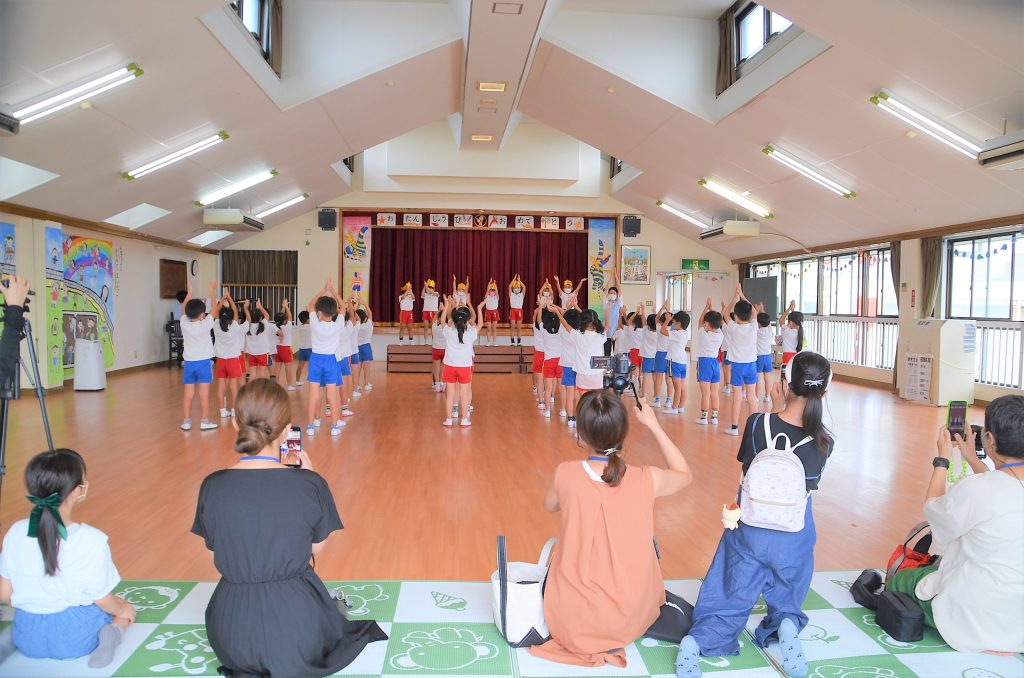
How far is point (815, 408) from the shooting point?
7.98ft

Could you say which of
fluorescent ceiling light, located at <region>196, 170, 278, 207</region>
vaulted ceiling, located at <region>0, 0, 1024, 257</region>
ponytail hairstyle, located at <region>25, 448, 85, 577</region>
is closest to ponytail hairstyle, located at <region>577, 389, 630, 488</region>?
ponytail hairstyle, located at <region>25, 448, 85, 577</region>

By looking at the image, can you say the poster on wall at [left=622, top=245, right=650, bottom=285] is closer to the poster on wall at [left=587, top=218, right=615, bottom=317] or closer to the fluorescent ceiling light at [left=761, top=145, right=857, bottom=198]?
the poster on wall at [left=587, top=218, right=615, bottom=317]

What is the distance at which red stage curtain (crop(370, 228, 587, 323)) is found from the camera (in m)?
15.9

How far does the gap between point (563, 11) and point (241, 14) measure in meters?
3.72

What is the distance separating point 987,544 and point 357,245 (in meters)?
14.1

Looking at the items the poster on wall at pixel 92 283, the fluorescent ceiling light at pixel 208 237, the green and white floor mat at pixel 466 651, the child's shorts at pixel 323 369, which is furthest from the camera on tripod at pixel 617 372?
the fluorescent ceiling light at pixel 208 237

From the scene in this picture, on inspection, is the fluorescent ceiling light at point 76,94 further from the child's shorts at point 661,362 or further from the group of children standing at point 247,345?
the child's shorts at point 661,362

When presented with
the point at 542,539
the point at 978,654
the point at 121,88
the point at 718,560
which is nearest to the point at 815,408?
the point at 718,560

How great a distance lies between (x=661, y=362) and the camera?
8938mm

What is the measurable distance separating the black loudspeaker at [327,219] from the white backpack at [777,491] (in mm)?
13530

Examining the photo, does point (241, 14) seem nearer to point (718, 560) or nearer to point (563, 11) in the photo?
point (563, 11)

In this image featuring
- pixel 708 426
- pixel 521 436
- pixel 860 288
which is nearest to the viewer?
pixel 521 436

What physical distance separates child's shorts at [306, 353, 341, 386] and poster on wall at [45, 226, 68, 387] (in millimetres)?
5056

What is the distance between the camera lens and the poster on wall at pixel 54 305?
354 inches
